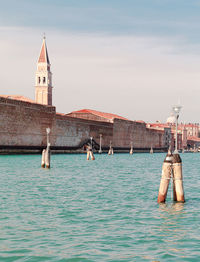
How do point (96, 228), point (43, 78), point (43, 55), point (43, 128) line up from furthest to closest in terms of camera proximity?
point (43, 78) → point (43, 55) → point (43, 128) → point (96, 228)

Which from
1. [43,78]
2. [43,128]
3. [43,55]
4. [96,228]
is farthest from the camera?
[43,78]

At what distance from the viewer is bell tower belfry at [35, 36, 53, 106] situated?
8825 centimetres

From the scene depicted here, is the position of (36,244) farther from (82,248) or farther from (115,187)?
(115,187)

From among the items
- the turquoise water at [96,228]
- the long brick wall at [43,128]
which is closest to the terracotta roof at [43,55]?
the long brick wall at [43,128]

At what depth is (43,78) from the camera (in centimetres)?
8956

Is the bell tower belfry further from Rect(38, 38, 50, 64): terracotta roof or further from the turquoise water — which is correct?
the turquoise water

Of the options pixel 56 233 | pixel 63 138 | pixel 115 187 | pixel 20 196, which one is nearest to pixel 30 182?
pixel 115 187

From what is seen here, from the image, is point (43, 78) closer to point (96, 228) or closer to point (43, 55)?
point (43, 55)

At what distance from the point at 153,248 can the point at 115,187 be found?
9.13m

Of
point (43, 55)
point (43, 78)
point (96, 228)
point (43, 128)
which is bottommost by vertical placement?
point (96, 228)

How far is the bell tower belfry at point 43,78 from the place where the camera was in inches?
3474

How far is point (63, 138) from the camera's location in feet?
203

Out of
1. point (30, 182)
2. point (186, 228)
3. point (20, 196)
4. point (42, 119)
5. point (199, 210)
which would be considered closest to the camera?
point (186, 228)

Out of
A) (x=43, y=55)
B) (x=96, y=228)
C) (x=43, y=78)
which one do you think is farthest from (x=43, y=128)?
(x=96, y=228)
